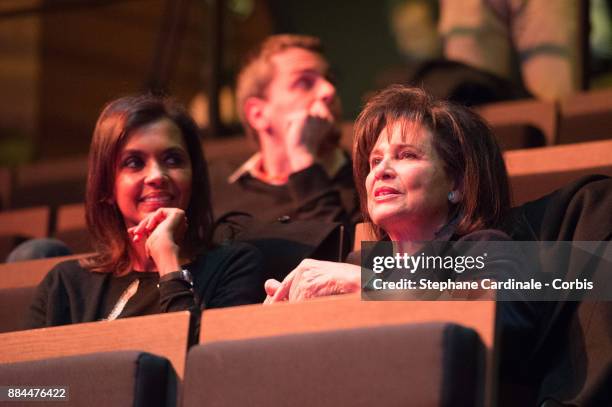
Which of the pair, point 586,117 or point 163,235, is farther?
point 586,117

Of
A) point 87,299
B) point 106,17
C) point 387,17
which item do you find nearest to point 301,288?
point 87,299

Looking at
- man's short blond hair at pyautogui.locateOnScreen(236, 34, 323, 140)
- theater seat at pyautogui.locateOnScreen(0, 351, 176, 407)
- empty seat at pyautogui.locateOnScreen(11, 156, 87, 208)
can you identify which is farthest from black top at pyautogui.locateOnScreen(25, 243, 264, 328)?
empty seat at pyautogui.locateOnScreen(11, 156, 87, 208)

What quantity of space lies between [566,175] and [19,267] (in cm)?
95

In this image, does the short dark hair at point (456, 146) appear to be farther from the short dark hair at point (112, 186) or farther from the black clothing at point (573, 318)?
the short dark hair at point (112, 186)

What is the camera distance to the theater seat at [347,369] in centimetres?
129

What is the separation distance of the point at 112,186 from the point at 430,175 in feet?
1.99

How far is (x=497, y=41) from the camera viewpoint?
275cm

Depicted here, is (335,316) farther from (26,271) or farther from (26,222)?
(26,222)

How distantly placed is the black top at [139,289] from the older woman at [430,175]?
222mm

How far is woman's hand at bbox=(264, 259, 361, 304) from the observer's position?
154cm

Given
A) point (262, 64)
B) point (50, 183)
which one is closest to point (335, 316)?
point (262, 64)

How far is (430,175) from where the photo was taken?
1694 mm

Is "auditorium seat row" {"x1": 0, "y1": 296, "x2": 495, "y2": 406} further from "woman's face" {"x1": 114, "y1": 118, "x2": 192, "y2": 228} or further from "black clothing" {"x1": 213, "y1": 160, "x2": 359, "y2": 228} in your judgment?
"black clothing" {"x1": 213, "y1": 160, "x2": 359, "y2": 228}

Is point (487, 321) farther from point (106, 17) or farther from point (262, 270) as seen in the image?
point (106, 17)
